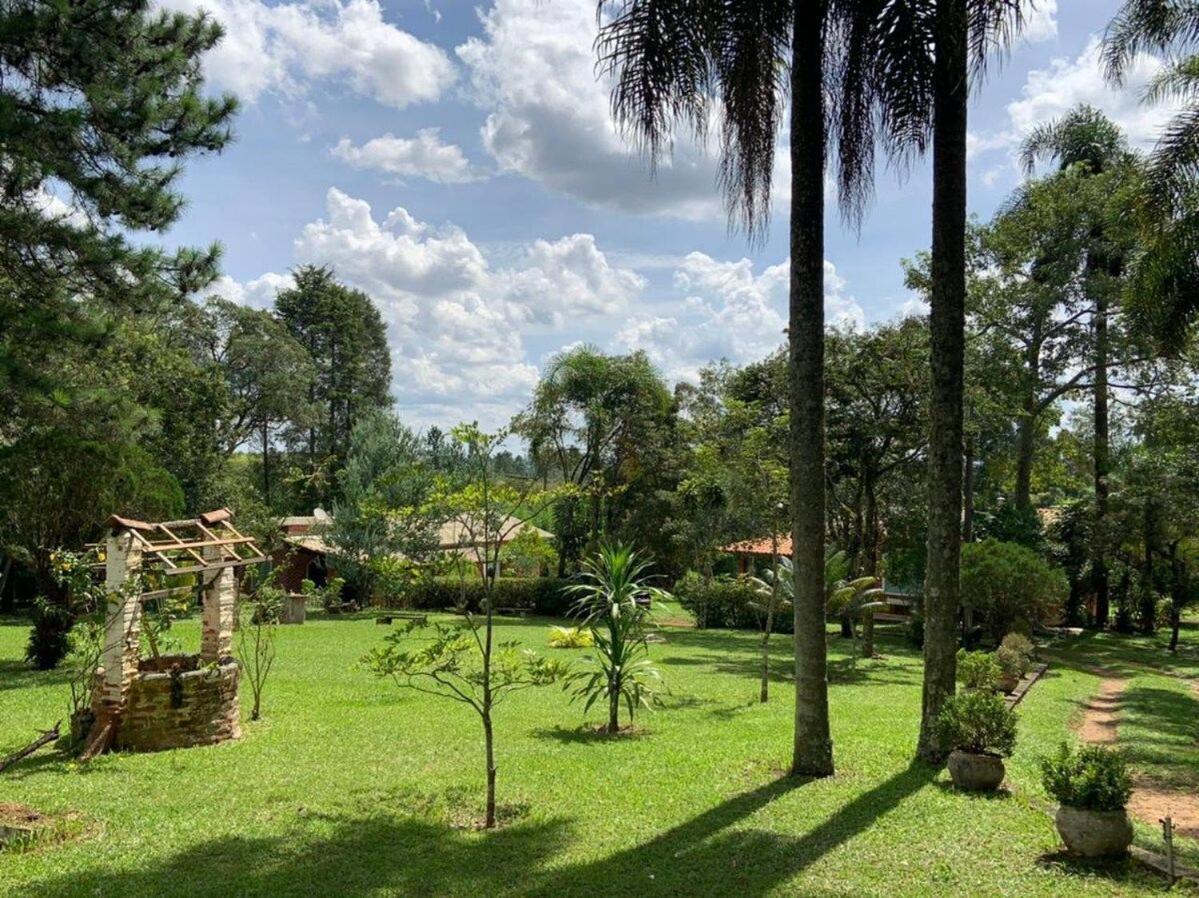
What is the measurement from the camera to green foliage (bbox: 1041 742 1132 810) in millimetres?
5246

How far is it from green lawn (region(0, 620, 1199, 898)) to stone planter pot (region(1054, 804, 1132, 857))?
0.14 metres

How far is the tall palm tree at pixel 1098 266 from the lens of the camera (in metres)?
24.5

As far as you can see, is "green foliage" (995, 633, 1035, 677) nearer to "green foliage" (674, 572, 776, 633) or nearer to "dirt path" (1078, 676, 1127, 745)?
"dirt path" (1078, 676, 1127, 745)

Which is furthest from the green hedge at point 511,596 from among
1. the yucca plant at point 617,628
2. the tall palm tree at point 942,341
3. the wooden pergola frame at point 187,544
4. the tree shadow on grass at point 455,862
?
the tree shadow on grass at point 455,862

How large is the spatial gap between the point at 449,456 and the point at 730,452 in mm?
A: 13431

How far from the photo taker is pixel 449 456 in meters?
31.5

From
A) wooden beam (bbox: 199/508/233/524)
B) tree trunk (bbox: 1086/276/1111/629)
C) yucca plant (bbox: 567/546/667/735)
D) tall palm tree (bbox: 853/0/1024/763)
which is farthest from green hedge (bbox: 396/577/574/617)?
tall palm tree (bbox: 853/0/1024/763)

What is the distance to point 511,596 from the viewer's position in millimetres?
29875

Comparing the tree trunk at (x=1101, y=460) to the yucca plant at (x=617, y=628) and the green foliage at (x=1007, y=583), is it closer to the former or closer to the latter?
the green foliage at (x=1007, y=583)

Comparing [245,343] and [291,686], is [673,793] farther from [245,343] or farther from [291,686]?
[245,343]

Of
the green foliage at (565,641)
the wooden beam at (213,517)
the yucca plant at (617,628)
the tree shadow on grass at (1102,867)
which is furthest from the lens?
the green foliage at (565,641)

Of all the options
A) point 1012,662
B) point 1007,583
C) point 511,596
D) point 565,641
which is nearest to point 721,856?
point 1012,662

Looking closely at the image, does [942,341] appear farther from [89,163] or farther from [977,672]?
[89,163]

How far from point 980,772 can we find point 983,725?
1.23 ft
